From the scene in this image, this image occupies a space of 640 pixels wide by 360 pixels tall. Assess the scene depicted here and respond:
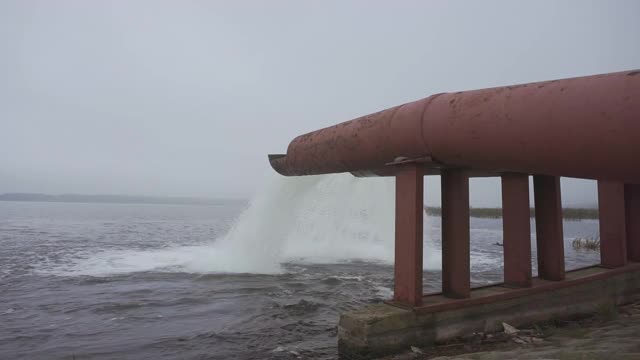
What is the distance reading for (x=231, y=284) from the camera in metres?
13.2

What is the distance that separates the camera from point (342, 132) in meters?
7.33

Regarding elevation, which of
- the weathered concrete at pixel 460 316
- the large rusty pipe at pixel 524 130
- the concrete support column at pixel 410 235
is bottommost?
the weathered concrete at pixel 460 316

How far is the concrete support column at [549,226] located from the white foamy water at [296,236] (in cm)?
692

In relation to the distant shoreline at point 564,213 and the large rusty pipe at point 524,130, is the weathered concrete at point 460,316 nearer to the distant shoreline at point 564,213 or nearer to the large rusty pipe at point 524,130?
the large rusty pipe at point 524,130

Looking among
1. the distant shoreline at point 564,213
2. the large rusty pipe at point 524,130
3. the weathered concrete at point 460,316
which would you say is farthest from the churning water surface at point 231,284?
the distant shoreline at point 564,213

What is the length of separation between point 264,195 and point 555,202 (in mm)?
9339

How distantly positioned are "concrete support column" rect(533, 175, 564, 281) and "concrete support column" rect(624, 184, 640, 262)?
2.95 meters

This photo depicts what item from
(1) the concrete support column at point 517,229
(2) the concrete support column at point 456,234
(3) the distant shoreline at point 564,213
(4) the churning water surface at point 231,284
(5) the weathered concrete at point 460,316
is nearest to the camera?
(5) the weathered concrete at point 460,316

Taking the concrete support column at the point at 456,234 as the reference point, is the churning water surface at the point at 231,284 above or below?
below

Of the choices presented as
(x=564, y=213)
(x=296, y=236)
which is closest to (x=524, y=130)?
(x=296, y=236)

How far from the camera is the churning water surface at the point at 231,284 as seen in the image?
7.79 metres

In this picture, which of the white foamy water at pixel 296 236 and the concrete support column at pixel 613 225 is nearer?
the concrete support column at pixel 613 225

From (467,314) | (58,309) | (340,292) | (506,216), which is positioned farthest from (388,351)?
(58,309)

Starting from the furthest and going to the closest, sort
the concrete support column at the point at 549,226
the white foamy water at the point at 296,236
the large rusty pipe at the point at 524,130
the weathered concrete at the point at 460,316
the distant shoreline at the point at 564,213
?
the distant shoreline at the point at 564,213
the white foamy water at the point at 296,236
the concrete support column at the point at 549,226
the weathered concrete at the point at 460,316
the large rusty pipe at the point at 524,130
